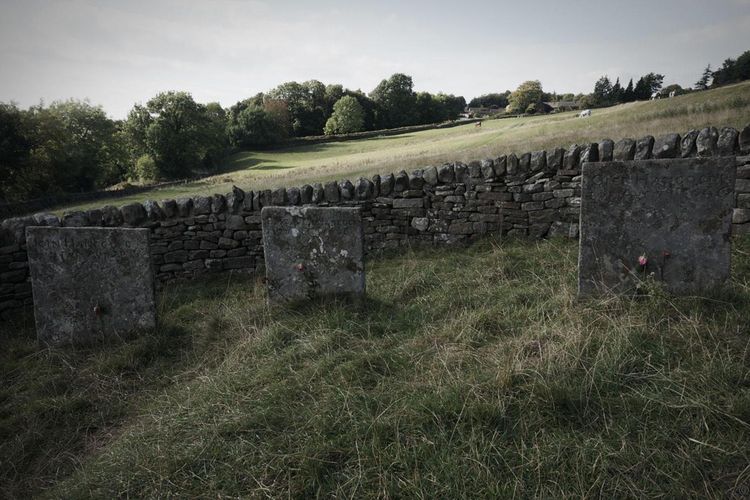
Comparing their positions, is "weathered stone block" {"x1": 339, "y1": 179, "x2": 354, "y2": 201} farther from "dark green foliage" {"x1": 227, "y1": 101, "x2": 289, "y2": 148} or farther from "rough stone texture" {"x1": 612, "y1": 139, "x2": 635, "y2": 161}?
"dark green foliage" {"x1": 227, "y1": 101, "x2": 289, "y2": 148}

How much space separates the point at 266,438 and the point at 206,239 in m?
5.83

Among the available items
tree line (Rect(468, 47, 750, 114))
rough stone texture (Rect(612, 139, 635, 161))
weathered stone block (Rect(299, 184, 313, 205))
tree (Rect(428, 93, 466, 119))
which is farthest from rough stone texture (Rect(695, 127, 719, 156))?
tree (Rect(428, 93, 466, 119))

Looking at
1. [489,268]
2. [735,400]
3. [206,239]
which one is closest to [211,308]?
[206,239]

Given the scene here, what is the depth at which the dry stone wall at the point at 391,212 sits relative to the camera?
23.6 ft

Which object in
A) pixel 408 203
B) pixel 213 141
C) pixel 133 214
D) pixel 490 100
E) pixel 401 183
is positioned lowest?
pixel 408 203

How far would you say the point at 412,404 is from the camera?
296 centimetres

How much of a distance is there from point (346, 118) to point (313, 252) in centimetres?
6401

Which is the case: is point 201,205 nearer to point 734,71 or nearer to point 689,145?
point 689,145

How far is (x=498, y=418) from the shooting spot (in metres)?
2.76

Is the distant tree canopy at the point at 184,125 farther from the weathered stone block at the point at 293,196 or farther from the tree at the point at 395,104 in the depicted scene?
the weathered stone block at the point at 293,196

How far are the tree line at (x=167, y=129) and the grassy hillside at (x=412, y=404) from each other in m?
46.0

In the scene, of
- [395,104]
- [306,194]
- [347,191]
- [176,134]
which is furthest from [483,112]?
[306,194]

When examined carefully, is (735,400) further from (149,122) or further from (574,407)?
(149,122)

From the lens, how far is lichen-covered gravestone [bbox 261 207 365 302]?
5.33m
